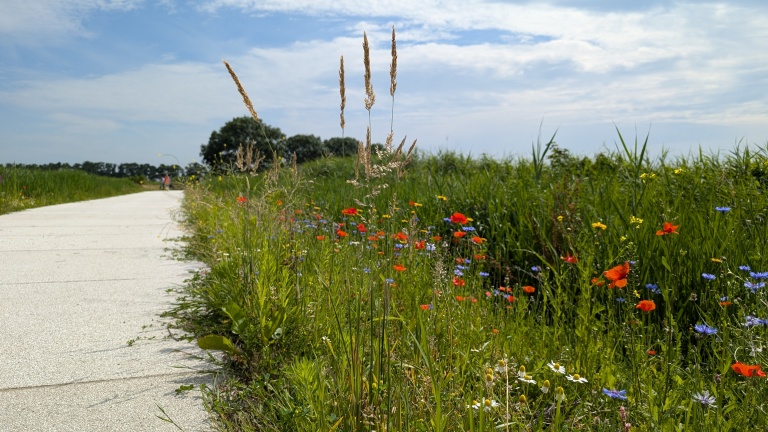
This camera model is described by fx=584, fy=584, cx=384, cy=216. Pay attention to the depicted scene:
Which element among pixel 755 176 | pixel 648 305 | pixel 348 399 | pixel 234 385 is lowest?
pixel 234 385

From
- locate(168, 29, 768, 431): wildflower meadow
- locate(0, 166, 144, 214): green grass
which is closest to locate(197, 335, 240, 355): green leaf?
locate(168, 29, 768, 431): wildflower meadow

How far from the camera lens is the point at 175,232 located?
8.46 m

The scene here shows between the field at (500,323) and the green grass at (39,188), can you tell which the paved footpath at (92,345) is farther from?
the green grass at (39,188)

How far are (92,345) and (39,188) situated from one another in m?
14.7

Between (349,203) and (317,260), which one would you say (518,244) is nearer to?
(317,260)

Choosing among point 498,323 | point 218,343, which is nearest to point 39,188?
point 218,343

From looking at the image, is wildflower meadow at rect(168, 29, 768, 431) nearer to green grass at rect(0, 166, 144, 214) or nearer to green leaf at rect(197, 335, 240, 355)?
green leaf at rect(197, 335, 240, 355)

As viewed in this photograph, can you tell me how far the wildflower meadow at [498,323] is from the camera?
202cm

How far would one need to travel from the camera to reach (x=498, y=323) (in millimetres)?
3084

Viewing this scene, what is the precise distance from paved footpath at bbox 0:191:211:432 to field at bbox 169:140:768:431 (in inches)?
9.1

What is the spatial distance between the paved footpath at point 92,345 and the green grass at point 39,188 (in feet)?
25.5

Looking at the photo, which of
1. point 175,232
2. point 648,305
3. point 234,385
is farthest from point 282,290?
point 175,232

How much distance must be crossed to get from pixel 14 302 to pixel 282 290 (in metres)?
2.54

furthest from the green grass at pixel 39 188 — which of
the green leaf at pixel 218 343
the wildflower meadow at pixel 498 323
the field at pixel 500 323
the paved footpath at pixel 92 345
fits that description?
the green leaf at pixel 218 343
